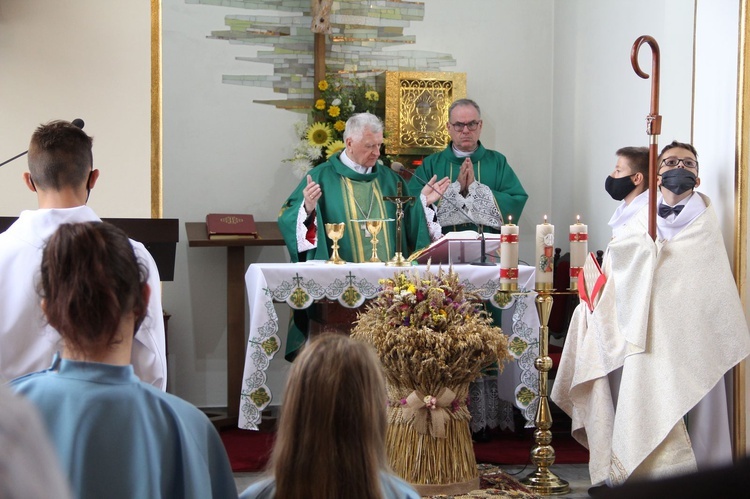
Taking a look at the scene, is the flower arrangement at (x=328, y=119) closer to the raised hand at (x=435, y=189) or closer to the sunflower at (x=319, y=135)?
the sunflower at (x=319, y=135)

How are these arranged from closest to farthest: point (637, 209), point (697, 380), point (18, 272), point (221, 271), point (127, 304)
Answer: point (127, 304) < point (18, 272) < point (697, 380) < point (637, 209) < point (221, 271)

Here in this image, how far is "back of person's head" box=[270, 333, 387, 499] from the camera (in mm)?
1802

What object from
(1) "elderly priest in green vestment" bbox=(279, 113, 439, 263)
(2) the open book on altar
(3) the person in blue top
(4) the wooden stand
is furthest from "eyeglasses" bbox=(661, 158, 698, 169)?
(3) the person in blue top

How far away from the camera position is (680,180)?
14.8 ft

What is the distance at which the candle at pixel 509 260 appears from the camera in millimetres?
4406

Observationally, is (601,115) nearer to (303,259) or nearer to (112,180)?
(303,259)

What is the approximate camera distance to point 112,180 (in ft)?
20.9

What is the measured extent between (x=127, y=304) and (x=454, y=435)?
2769 mm

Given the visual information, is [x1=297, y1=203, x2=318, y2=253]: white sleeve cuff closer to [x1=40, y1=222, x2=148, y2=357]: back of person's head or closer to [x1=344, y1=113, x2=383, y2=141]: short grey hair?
[x1=344, y1=113, x2=383, y2=141]: short grey hair

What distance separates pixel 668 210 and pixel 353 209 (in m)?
2.18

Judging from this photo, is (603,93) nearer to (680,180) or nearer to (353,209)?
(353,209)

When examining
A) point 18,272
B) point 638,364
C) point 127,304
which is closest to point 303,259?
point 638,364

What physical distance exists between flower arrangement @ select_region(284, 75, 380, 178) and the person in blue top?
4.84 m

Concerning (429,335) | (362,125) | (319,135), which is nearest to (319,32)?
(319,135)
